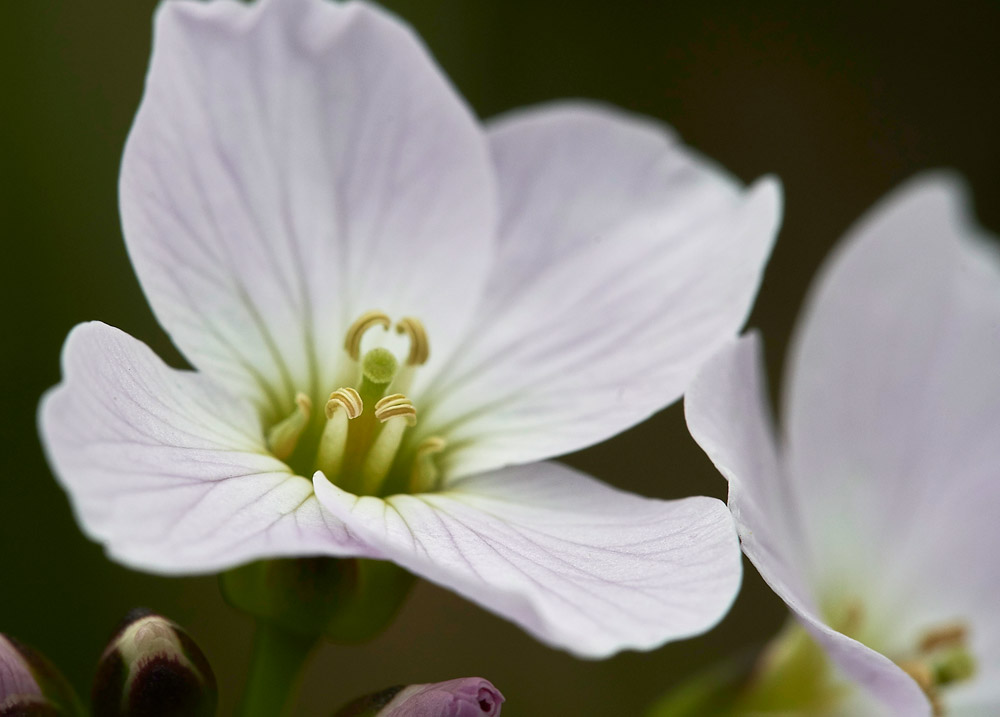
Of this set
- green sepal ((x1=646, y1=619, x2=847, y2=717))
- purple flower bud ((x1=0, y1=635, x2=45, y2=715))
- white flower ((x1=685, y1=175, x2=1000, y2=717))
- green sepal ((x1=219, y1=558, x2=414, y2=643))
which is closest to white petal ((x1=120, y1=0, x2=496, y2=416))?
green sepal ((x1=219, y1=558, x2=414, y2=643))

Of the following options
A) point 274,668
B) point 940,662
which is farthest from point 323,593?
point 940,662

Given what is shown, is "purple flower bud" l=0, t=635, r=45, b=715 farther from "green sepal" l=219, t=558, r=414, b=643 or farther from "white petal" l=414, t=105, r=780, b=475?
"white petal" l=414, t=105, r=780, b=475

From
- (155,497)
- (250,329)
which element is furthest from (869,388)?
(155,497)

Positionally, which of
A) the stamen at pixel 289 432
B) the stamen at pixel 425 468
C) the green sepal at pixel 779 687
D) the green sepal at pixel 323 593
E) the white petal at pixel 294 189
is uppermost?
the white petal at pixel 294 189

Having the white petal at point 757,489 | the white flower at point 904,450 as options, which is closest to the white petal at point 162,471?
the white petal at point 757,489

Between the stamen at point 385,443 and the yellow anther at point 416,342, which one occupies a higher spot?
the yellow anther at point 416,342

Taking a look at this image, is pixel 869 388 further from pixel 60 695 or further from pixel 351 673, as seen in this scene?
pixel 351 673

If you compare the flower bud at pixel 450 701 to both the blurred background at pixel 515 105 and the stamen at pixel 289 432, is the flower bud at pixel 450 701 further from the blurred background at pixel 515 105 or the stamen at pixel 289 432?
the blurred background at pixel 515 105
